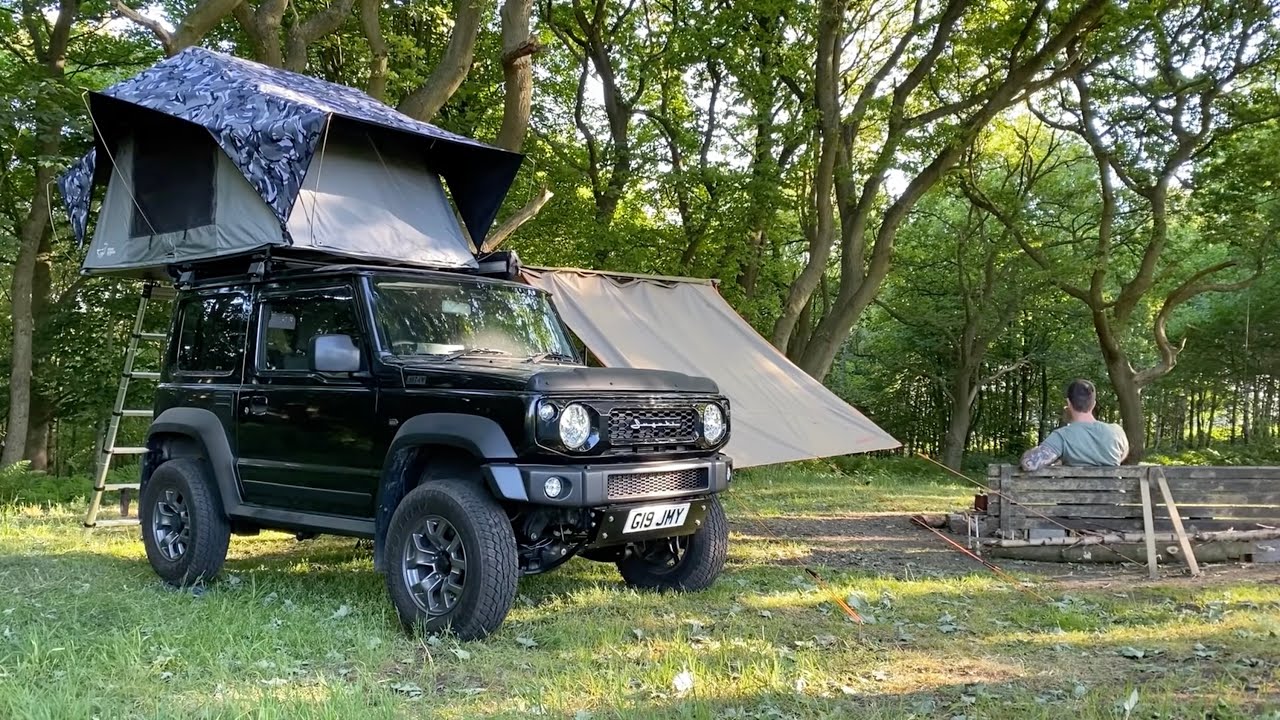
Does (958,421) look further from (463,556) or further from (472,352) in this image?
(463,556)

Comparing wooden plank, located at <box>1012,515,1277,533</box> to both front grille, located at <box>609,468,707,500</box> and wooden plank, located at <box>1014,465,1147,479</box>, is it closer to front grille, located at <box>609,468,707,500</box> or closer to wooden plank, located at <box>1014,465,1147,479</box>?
wooden plank, located at <box>1014,465,1147,479</box>

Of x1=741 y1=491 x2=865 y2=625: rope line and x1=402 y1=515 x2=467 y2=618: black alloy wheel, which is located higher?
x1=402 y1=515 x2=467 y2=618: black alloy wheel

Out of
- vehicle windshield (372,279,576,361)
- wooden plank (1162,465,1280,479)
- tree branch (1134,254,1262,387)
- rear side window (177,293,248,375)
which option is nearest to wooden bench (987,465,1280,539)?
wooden plank (1162,465,1280,479)

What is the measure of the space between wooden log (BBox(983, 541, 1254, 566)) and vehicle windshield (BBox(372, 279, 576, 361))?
12.4 feet

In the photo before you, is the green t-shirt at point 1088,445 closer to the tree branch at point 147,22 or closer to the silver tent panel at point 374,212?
the silver tent panel at point 374,212

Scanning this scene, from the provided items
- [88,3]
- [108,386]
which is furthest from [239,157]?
[108,386]

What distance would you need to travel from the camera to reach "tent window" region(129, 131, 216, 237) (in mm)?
6227

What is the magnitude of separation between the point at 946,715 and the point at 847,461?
14829 millimetres

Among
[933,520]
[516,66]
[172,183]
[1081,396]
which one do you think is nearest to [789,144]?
[516,66]

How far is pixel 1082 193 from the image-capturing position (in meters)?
18.7

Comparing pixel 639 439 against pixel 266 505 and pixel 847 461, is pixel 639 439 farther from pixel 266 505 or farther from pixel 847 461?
pixel 847 461

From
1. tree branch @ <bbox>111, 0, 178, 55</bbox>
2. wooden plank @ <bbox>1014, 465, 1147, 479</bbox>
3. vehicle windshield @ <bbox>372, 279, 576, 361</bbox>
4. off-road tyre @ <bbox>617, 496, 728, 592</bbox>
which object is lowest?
off-road tyre @ <bbox>617, 496, 728, 592</bbox>

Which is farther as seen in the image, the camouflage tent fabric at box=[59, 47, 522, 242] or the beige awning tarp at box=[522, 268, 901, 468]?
Answer: the beige awning tarp at box=[522, 268, 901, 468]

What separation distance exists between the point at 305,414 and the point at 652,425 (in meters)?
2.04
